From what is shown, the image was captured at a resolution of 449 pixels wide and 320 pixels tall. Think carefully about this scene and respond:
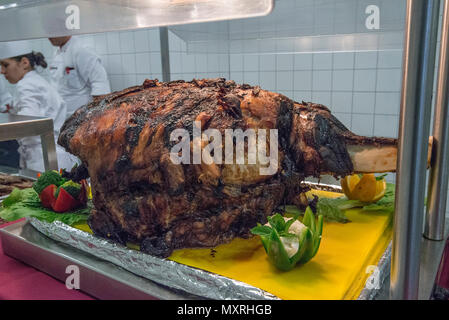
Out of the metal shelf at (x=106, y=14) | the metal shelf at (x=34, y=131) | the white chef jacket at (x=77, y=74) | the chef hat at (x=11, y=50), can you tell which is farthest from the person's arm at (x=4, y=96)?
the metal shelf at (x=106, y=14)

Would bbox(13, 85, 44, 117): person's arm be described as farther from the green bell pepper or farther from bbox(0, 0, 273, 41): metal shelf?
the green bell pepper

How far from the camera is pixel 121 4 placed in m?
0.83

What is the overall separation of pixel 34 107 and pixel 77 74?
0.50 m

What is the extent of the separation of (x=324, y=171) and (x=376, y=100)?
169 cm

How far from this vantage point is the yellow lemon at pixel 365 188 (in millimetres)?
1217

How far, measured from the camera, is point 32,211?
1.22m

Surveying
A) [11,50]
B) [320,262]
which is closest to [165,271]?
[320,262]

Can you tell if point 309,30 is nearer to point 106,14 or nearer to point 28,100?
point 106,14

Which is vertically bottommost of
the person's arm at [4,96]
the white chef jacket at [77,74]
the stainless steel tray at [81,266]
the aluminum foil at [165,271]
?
the stainless steel tray at [81,266]

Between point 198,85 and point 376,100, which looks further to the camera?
point 376,100

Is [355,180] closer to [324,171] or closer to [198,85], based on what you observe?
[324,171]

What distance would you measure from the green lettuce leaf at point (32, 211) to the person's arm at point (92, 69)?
191 centimetres

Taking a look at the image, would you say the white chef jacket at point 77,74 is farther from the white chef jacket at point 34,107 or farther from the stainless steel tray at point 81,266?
the stainless steel tray at point 81,266
